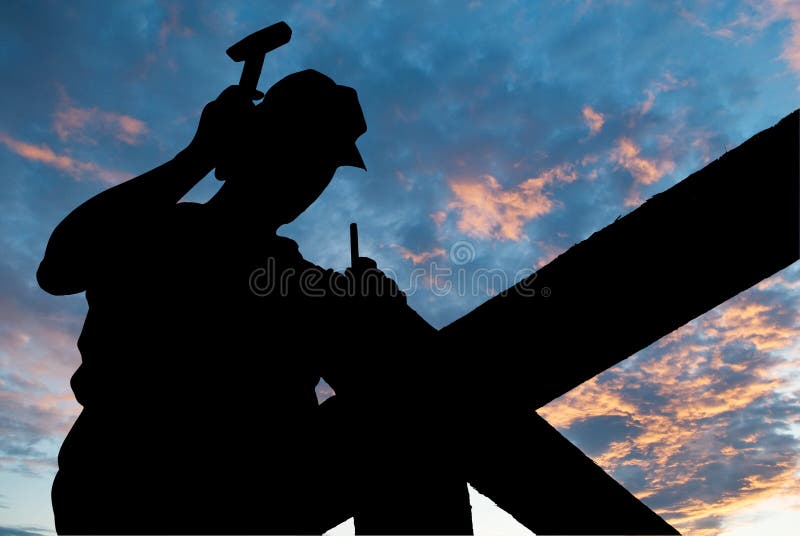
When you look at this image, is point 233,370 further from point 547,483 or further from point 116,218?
point 547,483

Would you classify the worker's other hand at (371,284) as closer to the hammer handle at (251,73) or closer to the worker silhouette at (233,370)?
the worker silhouette at (233,370)

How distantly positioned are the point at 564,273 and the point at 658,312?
11.0 inches

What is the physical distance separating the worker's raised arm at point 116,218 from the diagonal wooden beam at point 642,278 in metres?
0.94

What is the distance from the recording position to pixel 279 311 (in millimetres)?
1946

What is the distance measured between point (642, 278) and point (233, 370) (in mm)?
1202

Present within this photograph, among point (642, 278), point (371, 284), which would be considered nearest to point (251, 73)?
point (371, 284)

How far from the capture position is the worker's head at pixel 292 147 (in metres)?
2.12

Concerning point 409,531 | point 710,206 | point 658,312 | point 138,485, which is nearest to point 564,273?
point 658,312

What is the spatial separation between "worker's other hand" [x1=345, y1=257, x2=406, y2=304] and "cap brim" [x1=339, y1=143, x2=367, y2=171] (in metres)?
0.49

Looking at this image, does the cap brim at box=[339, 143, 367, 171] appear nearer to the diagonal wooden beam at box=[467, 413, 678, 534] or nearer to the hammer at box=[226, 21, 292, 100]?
the hammer at box=[226, 21, 292, 100]

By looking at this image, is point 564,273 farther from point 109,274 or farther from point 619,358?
point 109,274

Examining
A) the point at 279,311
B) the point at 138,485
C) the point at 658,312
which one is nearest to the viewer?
the point at 138,485

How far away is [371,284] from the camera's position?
74.5 inches

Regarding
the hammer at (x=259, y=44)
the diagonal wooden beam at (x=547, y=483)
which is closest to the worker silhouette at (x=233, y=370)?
the diagonal wooden beam at (x=547, y=483)
